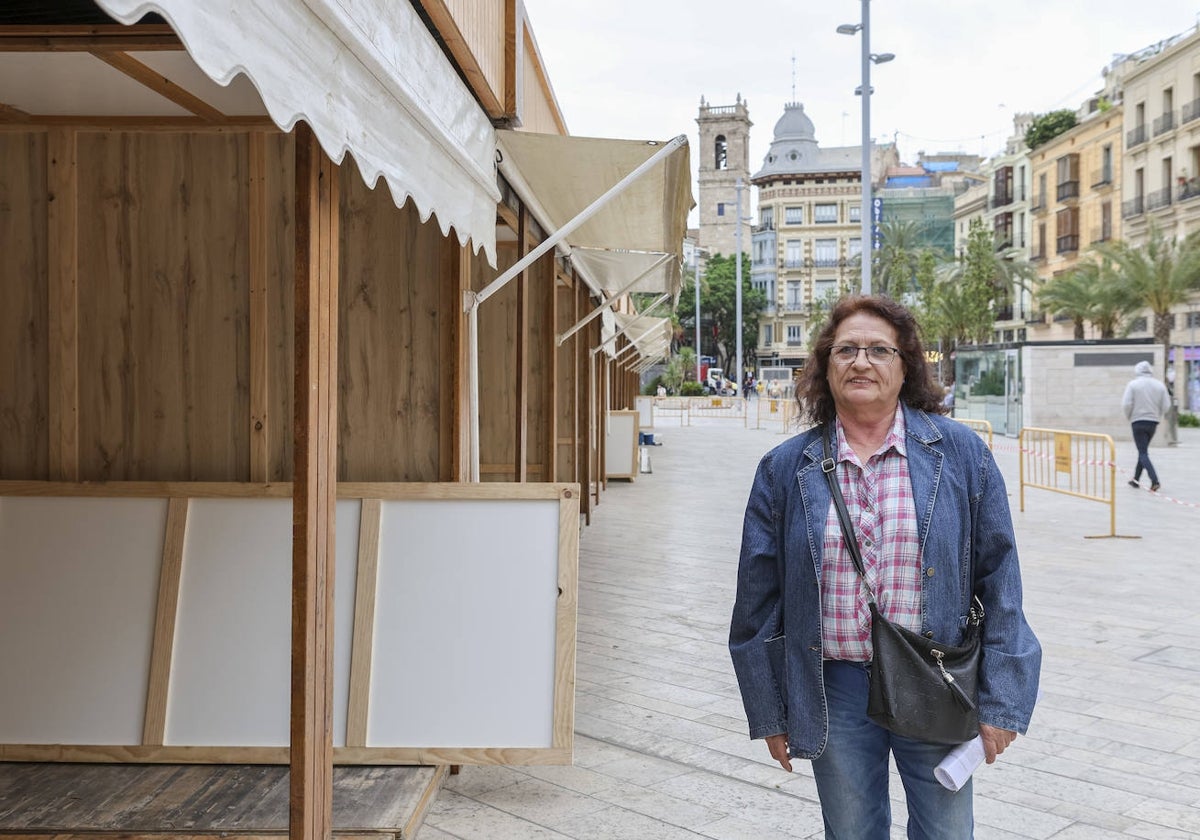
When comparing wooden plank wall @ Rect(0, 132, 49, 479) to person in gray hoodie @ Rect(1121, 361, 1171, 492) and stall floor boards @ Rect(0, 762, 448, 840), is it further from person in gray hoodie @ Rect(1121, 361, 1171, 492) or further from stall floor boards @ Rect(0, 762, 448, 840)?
person in gray hoodie @ Rect(1121, 361, 1171, 492)

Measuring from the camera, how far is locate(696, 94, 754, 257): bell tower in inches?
4579

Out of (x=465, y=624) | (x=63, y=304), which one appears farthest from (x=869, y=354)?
(x=63, y=304)

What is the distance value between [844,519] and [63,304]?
341 cm

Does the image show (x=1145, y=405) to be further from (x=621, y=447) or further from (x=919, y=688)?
(x=919, y=688)

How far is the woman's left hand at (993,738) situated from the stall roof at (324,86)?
1882 mm

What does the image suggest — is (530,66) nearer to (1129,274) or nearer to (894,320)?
(894,320)

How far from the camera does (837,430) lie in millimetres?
2746

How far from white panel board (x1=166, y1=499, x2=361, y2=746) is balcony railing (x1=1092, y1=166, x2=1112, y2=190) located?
2060 inches

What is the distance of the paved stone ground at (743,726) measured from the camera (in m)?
4.12

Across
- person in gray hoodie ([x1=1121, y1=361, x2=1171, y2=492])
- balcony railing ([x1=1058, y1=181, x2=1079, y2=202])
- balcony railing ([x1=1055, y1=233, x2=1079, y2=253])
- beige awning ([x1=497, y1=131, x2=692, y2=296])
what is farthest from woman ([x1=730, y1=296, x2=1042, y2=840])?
balcony railing ([x1=1058, y1=181, x2=1079, y2=202])

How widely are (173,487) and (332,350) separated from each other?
57.9 inches

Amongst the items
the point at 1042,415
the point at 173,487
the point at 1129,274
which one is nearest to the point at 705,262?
the point at 1129,274

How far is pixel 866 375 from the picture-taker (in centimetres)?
266

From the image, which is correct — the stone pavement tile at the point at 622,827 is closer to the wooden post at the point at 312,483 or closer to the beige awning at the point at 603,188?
the wooden post at the point at 312,483
